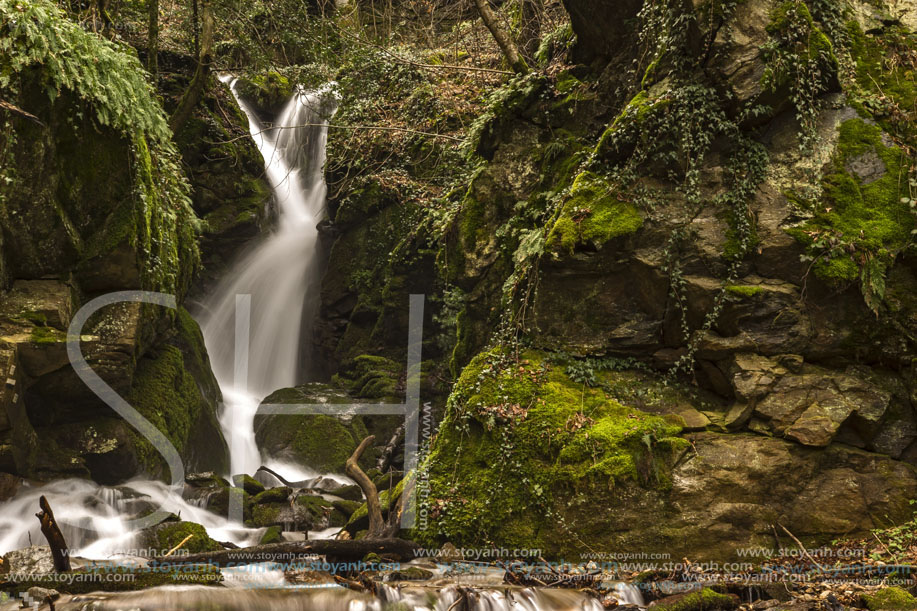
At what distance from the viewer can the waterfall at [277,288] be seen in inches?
558

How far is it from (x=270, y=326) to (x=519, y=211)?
8413 mm

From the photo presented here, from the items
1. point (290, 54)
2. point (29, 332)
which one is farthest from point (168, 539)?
point (290, 54)

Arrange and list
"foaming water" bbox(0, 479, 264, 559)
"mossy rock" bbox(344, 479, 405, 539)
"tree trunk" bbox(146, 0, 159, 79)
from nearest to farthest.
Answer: "foaming water" bbox(0, 479, 264, 559) → "mossy rock" bbox(344, 479, 405, 539) → "tree trunk" bbox(146, 0, 159, 79)

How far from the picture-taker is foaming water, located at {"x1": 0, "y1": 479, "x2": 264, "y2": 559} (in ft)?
21.6

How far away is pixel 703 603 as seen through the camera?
190 inches

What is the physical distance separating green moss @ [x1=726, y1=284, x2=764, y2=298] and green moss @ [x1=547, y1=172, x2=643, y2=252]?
1.17 metres

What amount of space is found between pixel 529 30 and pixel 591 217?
6.36 metres

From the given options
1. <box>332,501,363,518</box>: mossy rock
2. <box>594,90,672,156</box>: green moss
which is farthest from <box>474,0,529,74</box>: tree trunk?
<box>332,501,363,518</box>: mossy rock

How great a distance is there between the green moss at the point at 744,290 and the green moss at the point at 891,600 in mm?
2864

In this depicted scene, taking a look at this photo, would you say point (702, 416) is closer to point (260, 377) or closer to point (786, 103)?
point (786, 103)

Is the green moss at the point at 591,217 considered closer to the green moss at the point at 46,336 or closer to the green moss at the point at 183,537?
the green moss at the point at 183,537

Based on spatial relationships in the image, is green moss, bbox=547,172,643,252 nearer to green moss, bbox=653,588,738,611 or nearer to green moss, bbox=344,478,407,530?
green moss, bbox=344,478,407,530

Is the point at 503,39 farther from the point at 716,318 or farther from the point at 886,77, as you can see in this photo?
the point at 716,318

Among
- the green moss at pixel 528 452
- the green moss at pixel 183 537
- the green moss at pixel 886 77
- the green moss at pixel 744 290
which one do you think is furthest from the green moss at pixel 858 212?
the green moss at pixel 183 537
